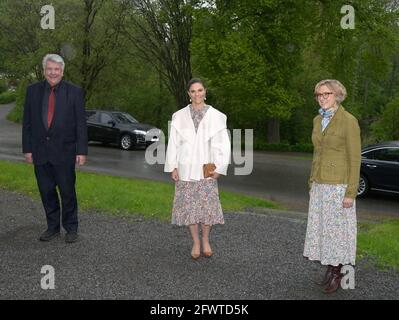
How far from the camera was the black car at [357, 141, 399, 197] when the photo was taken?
1087cm

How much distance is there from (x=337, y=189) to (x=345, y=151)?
35cm

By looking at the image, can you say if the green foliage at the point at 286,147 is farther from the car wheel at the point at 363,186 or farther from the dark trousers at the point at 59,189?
the dark trousers at the point at 59,189

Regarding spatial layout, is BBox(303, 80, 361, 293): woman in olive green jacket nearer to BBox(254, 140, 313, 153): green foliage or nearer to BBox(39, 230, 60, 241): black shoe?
BBox(39, 230, 60, 241): black shoe

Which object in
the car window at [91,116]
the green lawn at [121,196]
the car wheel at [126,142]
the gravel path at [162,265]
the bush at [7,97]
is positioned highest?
the bush at [7,97]

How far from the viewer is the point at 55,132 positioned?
5723mm

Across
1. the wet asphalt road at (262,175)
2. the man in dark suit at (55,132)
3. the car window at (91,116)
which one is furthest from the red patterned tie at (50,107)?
the car window at (91,116)

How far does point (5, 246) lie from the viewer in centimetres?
572

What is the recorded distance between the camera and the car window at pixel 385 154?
1095cm

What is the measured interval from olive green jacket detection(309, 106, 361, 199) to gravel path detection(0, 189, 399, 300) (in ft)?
3.45

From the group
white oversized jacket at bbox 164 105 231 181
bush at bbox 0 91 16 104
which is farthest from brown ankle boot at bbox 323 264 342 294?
bush at bbox 0 91 16 104

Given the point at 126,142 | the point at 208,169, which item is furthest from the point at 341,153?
the point at 126,142

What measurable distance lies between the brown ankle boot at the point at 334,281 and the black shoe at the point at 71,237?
9.95 ft

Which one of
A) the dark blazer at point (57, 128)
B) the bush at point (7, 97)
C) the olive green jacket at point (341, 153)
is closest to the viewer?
the olive green jacket at point (341, 153)

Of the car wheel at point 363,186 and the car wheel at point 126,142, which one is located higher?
the car wheel at point 126,142
